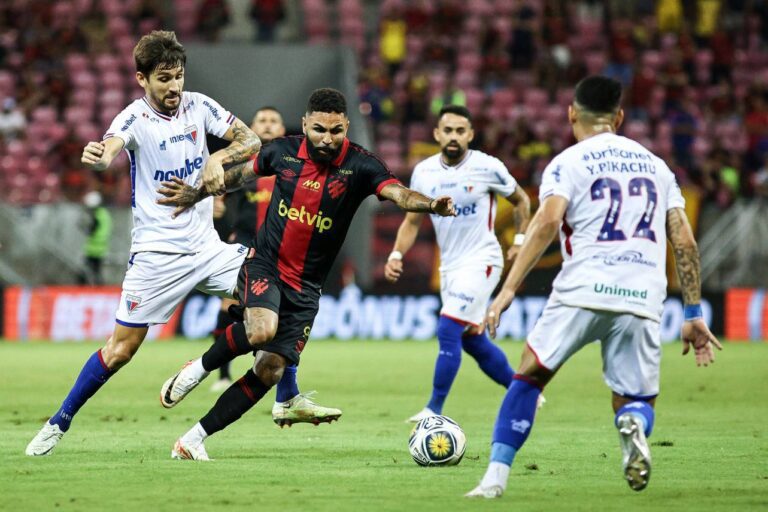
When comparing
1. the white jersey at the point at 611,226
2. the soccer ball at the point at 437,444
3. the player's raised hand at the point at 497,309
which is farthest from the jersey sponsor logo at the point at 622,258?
the soccer ball at the point at 437,444

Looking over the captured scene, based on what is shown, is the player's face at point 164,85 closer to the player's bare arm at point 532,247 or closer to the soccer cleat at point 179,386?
the soccer cleat at point 179,386

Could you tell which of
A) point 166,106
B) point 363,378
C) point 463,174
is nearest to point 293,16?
point 363,378

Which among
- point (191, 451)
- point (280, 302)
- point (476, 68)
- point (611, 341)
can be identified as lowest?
point (191, 451)

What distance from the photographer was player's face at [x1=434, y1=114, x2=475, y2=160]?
1195 centimetres

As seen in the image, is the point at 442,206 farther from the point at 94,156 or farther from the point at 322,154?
the point at 94,156

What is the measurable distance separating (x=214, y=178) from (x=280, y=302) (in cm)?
95

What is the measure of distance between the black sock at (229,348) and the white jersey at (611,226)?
8.09 feet

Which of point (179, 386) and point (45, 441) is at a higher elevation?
point (179, 386)

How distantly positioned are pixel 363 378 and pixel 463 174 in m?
4.29

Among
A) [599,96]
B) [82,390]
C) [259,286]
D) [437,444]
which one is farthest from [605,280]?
[82,390]

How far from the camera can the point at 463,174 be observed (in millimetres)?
12016

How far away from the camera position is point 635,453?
6691 mm

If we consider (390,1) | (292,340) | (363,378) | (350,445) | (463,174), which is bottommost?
(363,378)

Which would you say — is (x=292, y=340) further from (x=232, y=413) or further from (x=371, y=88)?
(x=371, y=88)
